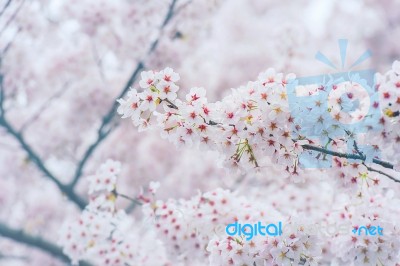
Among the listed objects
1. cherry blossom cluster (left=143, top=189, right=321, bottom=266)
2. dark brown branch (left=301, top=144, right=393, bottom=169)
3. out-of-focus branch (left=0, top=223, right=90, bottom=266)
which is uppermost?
dark brown branch (left=301, top=144, right=393, bottom=169)

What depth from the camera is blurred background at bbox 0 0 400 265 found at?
20.5 feet

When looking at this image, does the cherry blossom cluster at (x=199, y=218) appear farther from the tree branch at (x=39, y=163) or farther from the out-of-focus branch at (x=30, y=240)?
the tree branch at (x=39, y=163)

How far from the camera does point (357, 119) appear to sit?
97.7 inches

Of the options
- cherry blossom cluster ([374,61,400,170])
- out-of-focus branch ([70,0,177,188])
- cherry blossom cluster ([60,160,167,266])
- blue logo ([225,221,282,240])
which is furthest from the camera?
out-of-focus branch ([70,0,177,188])

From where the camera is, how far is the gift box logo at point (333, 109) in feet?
7.73

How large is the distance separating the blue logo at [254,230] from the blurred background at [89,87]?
0.58 metres

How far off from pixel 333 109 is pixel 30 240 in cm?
422

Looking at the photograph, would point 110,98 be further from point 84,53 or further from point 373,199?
point 373,199

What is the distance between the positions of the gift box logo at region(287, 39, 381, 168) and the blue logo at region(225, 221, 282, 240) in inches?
26.3

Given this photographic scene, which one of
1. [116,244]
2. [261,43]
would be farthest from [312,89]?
[261,43]

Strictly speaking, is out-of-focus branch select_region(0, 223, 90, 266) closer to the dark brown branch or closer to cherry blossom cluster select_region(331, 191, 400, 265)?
cherry blossom cluster select_region(331, 191, 400, 265)

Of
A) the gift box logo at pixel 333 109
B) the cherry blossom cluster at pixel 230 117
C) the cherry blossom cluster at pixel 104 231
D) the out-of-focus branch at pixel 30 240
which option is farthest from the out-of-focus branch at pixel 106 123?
the gift box logo at pixel 333 109

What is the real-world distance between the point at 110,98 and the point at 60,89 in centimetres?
127

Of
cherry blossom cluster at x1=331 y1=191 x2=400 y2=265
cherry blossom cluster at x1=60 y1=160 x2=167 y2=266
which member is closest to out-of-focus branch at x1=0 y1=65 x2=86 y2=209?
cherry blossom cluster at x1=60 y1=160 x2=167 y2=266
